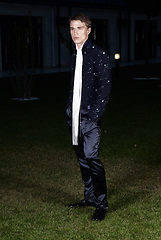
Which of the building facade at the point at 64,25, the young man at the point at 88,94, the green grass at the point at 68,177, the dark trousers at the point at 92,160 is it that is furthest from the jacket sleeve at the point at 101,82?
the building facade at the point at 64,25

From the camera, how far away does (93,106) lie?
3746 millimetres

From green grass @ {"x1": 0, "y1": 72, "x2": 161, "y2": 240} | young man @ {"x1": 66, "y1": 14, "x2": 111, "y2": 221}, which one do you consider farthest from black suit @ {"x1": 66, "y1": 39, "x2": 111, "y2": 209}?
green grass @ {"x1": 0, "y1": 72, "x2": 161, "y2": 240}

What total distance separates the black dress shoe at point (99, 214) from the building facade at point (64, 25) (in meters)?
18.3

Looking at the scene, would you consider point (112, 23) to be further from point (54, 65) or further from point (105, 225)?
point (105, 225)

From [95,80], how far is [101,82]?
3.7 inches

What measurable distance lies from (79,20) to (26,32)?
9371 millimetres

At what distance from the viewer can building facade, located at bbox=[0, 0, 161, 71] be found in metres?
26.5

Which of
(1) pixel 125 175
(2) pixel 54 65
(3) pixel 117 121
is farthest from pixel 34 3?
(1) pixel 125 175

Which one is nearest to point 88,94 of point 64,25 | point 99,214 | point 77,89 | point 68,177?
point 77,89

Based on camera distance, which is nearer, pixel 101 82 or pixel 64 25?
pixel 101 82

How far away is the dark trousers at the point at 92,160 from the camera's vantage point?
150 inches

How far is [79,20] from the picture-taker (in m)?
3.73

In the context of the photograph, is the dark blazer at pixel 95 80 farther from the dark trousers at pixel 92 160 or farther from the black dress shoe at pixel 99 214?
the black dress shoe at pixel 99 214

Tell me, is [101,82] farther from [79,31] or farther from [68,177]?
[68,177]
